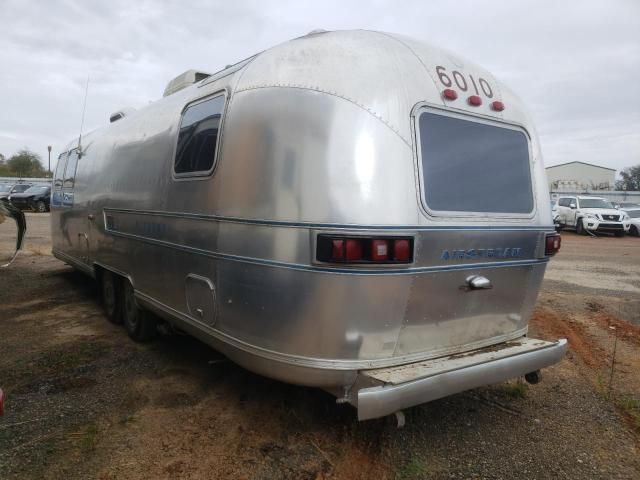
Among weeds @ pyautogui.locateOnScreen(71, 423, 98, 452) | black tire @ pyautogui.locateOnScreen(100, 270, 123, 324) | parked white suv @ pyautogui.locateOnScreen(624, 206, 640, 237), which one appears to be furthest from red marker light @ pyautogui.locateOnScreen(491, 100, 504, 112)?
parked white suv @ pyautogui.locateOnScreen(624, 206, 640, 237)

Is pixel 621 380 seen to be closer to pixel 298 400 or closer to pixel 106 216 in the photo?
pixel 298 400

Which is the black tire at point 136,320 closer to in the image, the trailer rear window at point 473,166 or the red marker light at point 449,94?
the trailer rear window at point 473,166

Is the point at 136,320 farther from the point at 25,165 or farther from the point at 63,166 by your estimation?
the point at 25,165

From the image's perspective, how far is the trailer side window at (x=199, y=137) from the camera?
379 centimetres

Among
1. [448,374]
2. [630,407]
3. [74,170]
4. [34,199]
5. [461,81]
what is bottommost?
[630,407]

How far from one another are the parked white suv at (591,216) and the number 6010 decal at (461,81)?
62.7ft

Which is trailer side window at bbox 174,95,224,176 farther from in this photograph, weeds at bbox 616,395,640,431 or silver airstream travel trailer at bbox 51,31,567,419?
weeds at bbox 616,395,640,431

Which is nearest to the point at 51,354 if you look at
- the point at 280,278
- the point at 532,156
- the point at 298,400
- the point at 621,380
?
the point at 298,400

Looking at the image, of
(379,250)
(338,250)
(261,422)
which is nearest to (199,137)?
(338,250)

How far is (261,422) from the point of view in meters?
3.83

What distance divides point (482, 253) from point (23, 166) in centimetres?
5713

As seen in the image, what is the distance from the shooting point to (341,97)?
10.3 feet

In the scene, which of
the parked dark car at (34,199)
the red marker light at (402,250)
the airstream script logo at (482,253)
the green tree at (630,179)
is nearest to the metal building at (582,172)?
the green tree at (630,179)

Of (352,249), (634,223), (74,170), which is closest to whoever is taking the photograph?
(352,249)
